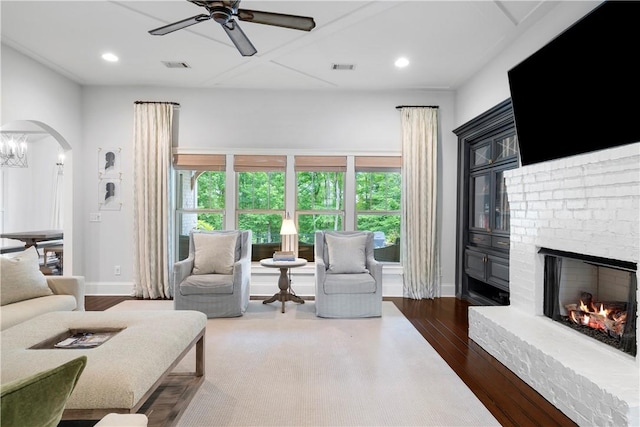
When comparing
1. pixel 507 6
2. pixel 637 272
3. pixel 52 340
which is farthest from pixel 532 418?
pixel 507 6

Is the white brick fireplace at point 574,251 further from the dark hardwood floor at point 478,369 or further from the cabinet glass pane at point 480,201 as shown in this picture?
the cabinet glass pane at point 480,201

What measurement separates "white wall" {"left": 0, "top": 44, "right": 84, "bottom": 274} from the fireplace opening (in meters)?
5.36

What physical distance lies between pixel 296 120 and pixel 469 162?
8.02 feet

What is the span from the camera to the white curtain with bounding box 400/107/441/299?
5.30 m

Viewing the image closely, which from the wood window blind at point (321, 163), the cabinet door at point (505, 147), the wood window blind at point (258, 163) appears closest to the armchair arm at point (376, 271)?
the wood window blind at point (321, 163)

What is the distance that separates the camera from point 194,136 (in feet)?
17.8

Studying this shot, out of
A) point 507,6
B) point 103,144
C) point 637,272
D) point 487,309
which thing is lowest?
point 487,309

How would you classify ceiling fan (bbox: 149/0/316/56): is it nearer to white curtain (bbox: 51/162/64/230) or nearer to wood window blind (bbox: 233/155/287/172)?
wood window blind (bbox: 233/155/287/172)

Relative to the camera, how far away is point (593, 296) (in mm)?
→ 2838

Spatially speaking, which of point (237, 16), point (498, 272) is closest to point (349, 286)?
point (498, 272)

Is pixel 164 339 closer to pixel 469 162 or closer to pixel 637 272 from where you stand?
pixel 637 272

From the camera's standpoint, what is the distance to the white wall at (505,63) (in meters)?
2.99

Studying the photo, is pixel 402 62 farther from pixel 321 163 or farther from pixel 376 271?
pixel 376 271

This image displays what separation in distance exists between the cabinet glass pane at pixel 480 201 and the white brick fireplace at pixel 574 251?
1.10 m
